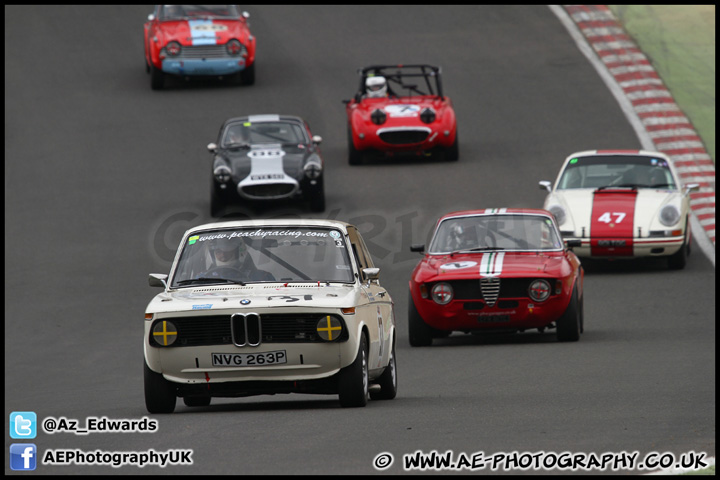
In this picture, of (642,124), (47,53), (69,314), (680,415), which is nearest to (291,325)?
(680,415)

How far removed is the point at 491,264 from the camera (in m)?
13.9

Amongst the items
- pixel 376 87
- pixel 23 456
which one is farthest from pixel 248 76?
pixel 23 456

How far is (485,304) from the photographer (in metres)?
13.7

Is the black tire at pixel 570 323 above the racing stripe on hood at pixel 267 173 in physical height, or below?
below

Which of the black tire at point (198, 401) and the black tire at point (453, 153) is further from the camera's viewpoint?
the black tire at point (453, 153)

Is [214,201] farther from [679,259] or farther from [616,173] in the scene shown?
[679,259]

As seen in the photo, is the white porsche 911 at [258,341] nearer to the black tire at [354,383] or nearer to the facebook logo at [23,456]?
the black tire at [354,383]

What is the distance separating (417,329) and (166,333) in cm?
521

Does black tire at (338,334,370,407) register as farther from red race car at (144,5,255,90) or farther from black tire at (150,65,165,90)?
black tire at (150,65,165,90)

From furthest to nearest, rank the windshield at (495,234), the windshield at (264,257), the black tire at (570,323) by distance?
the windshield at (495,234) → the black tire at (570,323) → the windshield at (264,257)

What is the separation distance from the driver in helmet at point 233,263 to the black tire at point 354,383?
3.20ft

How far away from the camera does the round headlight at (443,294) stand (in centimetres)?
1373

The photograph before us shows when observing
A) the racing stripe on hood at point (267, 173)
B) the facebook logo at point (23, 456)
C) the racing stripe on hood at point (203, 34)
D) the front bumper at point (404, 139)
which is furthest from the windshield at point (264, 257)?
the racing stripe on hood at point (203, 34)

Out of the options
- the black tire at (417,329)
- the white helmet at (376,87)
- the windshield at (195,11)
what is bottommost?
the black tire at (417,329)
